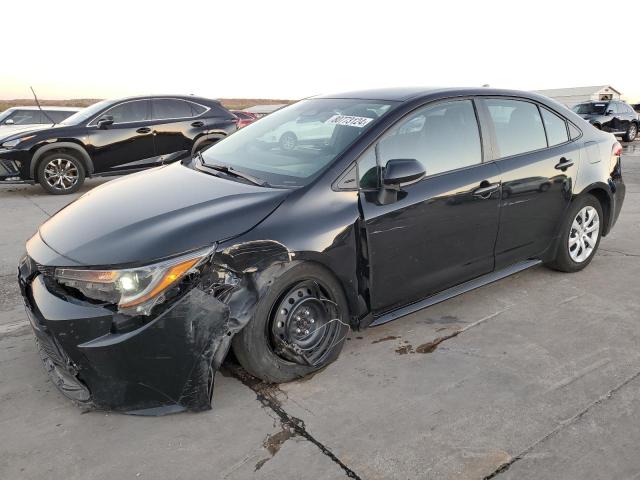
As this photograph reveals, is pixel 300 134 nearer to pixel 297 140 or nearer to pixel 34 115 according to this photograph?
pixel 297 140

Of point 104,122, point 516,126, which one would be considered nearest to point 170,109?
point 104,122

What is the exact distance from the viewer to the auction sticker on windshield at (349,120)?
3.38 metres

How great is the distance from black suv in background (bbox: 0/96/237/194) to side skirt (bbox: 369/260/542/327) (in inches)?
239

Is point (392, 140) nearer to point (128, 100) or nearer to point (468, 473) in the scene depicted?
point (468, 473)

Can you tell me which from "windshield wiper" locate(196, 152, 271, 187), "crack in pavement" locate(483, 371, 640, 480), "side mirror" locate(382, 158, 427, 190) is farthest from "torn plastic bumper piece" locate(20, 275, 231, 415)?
"crack in pavement" locate(483, 371, 640, 480)

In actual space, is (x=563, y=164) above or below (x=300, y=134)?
below

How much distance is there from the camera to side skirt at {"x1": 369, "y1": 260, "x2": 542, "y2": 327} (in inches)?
130

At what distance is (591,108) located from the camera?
66.3 feet

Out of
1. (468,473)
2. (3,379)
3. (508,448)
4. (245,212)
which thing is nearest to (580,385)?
(508,448)

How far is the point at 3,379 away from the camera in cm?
307

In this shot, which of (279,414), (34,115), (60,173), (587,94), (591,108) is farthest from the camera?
(587,94)

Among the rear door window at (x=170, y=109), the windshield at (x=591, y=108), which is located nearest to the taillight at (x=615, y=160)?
the rear door window at (x=170, y=109)

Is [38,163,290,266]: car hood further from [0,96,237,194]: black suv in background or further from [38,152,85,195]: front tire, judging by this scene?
[38,152,85,195]: front tire

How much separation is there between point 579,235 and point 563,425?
2.46 m
